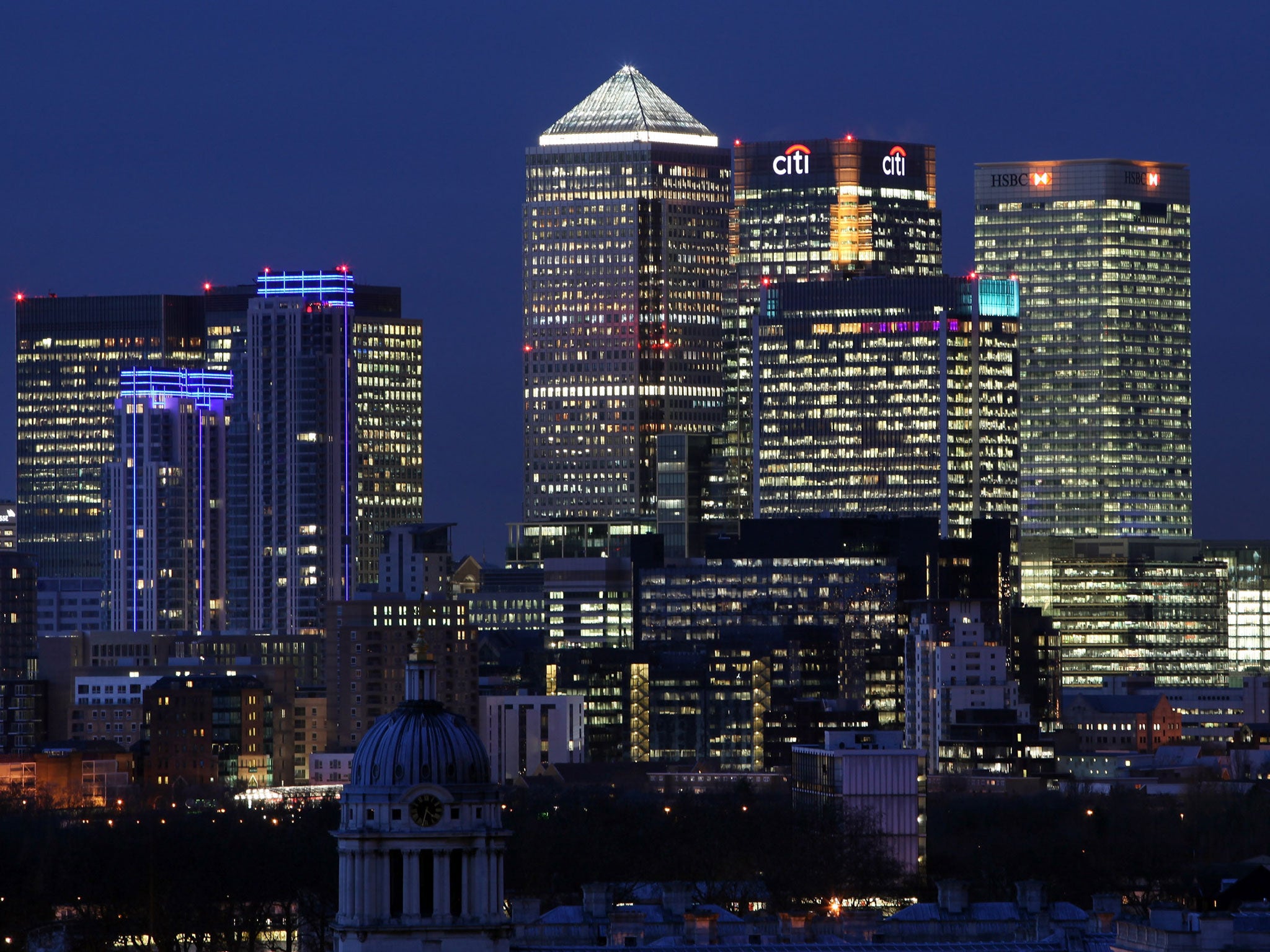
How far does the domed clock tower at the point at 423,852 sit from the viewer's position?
104188 millimetres

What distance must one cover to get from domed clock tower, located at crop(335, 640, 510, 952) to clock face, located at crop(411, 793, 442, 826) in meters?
0.02

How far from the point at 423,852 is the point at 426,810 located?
46.0 inches

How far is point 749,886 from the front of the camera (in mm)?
179375

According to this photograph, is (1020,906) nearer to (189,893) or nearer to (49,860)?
(189,893)

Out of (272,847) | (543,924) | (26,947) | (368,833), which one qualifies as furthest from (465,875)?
(272,847)

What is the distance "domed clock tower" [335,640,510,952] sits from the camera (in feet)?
342

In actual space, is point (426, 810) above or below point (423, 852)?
above

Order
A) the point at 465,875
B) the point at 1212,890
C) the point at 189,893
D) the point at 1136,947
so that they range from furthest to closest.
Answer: the point at 189,893, the point at 1212,890, the point at 465,875, the point at 1136,947

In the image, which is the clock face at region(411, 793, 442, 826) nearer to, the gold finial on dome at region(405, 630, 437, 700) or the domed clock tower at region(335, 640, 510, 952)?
the domed clock tower at region(335, 640, 510, 952)

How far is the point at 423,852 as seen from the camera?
105625 millimetres

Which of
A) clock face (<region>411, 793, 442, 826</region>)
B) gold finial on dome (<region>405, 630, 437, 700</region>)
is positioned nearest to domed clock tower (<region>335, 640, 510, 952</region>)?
clock face (<region>411, 793, 442, 826</region>)

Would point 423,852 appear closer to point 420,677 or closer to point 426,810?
point 426,810

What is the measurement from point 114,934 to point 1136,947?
86.0m

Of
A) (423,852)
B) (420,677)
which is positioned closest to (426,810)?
(423,852)
